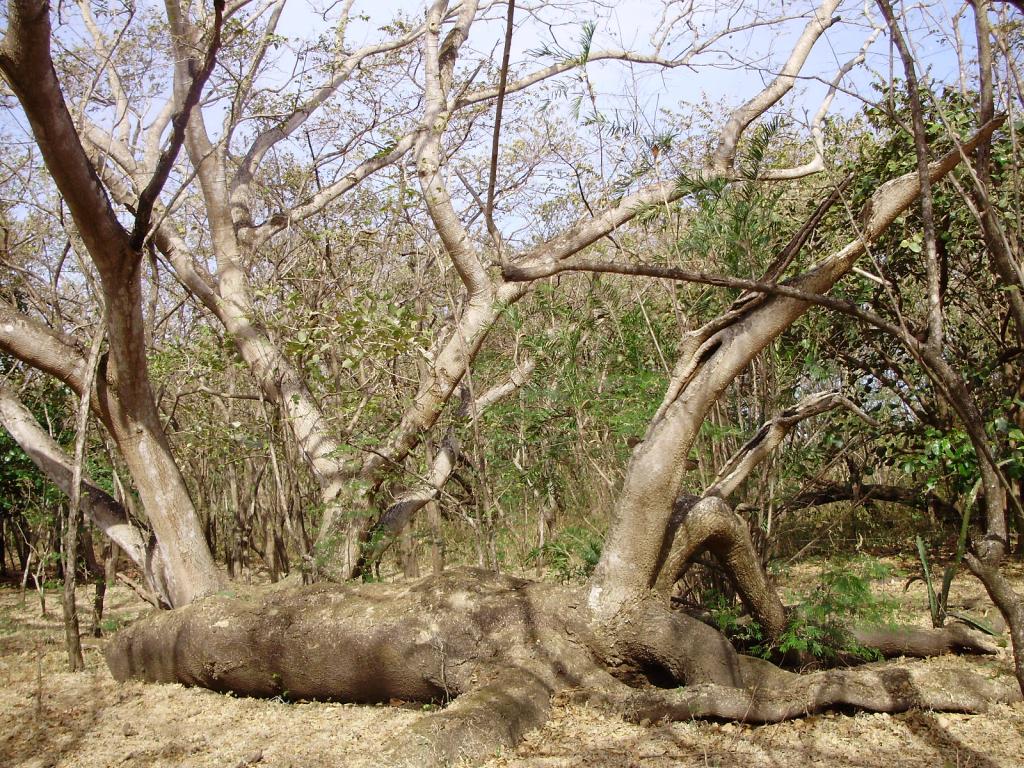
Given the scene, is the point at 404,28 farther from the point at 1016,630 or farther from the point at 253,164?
the point at 1016,630

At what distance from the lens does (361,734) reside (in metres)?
4.43

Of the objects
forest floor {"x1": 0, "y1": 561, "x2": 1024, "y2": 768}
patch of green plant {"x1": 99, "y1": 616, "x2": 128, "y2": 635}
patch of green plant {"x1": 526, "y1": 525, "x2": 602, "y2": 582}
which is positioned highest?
patch of green plant {"x1": 526, "y1": 525, "x2": 602, "y2": 582}

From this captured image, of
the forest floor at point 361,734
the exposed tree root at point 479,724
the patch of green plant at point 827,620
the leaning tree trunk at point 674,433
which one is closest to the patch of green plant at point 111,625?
the forest floor at point 361,734

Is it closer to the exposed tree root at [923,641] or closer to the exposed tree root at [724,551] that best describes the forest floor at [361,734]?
→ the exposed tree root at [923,641]

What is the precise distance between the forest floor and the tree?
13cm

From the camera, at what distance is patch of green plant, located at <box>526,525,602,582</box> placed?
5.52 metres

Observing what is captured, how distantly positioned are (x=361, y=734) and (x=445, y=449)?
10.9ft

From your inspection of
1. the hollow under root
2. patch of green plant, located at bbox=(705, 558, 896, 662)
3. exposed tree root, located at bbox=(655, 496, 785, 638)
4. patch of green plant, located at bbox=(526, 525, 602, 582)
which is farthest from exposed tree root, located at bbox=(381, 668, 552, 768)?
patch of green plant, located at bbox=(705, 558, 896, 662)

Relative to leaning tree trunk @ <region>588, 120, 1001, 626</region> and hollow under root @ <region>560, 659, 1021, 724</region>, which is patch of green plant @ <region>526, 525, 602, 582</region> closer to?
leaning tree trunk @ <region>588, 120, 1001, 626</region>

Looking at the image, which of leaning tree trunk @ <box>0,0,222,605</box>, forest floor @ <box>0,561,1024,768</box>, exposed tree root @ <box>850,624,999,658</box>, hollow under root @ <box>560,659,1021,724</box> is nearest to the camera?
forest floor @ <box>0,561,1024,768</box>

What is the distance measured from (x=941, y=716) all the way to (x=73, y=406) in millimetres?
8919

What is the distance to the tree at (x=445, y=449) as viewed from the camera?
4059mm

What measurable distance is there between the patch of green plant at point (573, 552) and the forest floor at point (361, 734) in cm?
130

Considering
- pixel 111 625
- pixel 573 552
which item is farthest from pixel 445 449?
pixel 111 625
